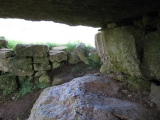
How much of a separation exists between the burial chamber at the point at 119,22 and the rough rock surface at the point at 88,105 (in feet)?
2.13

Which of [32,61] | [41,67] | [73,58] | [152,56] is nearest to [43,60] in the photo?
[41,67]

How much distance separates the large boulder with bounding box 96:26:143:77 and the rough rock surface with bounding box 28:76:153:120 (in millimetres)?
520

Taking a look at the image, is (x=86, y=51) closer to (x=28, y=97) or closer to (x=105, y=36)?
(x=105, y=36)

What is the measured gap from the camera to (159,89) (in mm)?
3229

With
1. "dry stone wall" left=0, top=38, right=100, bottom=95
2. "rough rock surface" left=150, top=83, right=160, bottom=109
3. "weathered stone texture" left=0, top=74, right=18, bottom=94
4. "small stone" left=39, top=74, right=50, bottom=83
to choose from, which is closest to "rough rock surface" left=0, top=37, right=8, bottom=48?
"dry stone wall" left=0, top=38, right=100, bottom=95

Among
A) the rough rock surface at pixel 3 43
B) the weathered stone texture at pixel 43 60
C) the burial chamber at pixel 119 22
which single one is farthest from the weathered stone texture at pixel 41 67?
the burial chamber at pixel 119 22

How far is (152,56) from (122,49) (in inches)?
29.7

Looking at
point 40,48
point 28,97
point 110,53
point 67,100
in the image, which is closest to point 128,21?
point 110,53

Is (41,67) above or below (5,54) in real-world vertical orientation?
below

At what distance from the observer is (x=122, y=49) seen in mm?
3879

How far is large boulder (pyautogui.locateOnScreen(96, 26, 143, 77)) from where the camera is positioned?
3.61 m

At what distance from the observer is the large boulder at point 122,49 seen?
11.8ft

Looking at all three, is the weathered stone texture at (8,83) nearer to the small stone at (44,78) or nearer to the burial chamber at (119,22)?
the small stone at (44,78)

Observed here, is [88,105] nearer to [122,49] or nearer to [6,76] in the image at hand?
[122,49]
